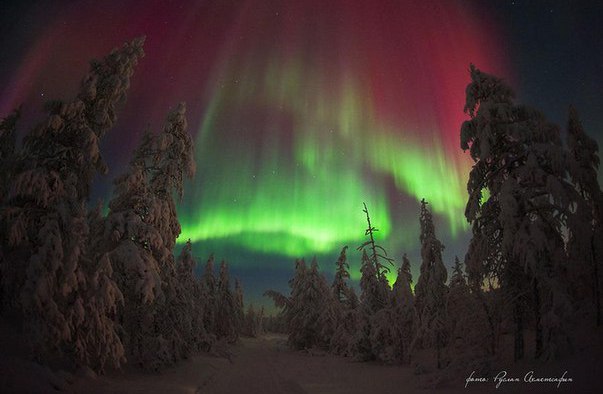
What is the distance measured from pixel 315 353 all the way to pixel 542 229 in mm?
28741

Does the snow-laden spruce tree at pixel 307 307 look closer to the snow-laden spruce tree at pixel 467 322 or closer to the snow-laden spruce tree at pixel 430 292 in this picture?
the snow-laden spruce tree at pixel 430 292

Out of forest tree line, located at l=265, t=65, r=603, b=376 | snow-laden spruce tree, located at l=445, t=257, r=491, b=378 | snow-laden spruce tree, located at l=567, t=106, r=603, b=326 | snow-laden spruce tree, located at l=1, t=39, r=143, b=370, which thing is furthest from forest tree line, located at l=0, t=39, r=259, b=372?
snow-laden spruce tree, located at l=567, t=106, r=603, b=326

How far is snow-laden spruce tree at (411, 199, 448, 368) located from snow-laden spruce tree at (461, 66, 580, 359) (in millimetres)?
7461

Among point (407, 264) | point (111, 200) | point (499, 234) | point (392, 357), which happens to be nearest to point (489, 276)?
point (499, 234)

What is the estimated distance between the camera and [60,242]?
976 centimetres

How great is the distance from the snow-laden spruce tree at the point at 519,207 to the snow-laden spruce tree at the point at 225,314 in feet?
147

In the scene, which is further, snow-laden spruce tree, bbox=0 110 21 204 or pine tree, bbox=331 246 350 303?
pine tree, bbox=331 246 350 303

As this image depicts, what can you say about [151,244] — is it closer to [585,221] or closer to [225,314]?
[585,221]

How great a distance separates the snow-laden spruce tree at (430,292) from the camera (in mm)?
20812

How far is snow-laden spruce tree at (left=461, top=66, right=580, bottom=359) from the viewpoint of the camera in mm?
11812

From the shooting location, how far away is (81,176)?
11.6 m

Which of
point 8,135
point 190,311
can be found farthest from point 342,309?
point 8,135

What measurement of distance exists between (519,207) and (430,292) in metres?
10.6

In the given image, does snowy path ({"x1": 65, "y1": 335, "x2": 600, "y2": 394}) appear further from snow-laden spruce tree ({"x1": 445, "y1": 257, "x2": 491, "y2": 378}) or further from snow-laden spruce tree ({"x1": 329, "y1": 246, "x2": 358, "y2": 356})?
snow-laden spruce tree ({"x1": 329, "y1": 246, "x2": 358, "y2": 356})
